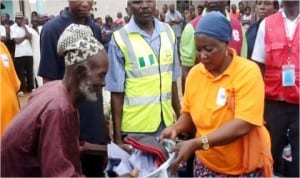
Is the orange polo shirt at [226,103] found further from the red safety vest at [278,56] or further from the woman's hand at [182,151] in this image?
the red safety vest at [278,56]

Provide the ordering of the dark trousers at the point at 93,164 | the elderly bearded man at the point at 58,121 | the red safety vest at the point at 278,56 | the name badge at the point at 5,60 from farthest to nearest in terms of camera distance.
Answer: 1. the red safety vest at the point at 278,56
2. the name badge at the point at 5,60
3. the dark trousers at the point at 93,164
4. the elderly bearded man at the point at 58,121

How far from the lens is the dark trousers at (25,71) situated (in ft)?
38.4

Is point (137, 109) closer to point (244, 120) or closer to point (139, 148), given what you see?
point (139, 148)

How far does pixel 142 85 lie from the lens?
3670 mm

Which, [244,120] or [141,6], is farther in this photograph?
[141,6]

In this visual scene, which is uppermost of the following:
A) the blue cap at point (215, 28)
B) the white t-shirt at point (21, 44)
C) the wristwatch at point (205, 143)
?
the blue cap at point (215, 28)

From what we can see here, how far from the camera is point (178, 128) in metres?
3.03

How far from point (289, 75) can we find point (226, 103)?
1.50 m

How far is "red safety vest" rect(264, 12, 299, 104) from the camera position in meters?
4.07

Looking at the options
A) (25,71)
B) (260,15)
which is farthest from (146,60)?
(25,71)

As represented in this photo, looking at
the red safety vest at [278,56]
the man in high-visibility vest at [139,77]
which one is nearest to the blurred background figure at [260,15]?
the red safety vest at [278,56]

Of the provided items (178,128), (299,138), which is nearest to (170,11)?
(299,138)

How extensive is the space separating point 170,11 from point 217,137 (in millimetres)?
14763

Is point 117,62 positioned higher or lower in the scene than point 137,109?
higher
